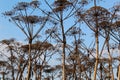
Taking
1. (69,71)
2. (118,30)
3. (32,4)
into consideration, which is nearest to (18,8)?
(32,4)

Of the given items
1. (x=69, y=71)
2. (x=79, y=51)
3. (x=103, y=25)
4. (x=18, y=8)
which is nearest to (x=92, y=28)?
(x=103, y=25)

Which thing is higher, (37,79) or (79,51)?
(79,51)

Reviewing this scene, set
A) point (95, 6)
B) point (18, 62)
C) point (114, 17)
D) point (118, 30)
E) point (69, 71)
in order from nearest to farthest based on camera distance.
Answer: point (95, 6)
point (114, 17)
point (118, 30)
point (18, 62)
point (69, 71)

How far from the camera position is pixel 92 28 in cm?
2208

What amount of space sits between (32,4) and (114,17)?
5494 millimetres

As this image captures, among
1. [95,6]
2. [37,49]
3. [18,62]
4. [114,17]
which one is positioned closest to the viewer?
[95,6]

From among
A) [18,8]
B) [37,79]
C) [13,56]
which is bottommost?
[37,79]

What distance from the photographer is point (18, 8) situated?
23.9m

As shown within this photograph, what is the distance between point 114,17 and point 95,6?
8.10 ft

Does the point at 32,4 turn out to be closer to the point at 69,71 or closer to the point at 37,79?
the point at 37,79

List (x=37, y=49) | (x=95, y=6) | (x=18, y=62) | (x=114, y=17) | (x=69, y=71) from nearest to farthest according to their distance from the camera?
(x=95, y=6), (x=114, y=17), (x=37, y=49), (x=18, y=62), (x=69, y=71)

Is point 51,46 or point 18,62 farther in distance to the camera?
point 18,62

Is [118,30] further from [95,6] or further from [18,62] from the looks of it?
[18,62]

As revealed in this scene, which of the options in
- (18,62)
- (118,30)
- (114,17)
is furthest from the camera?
(18,62)
